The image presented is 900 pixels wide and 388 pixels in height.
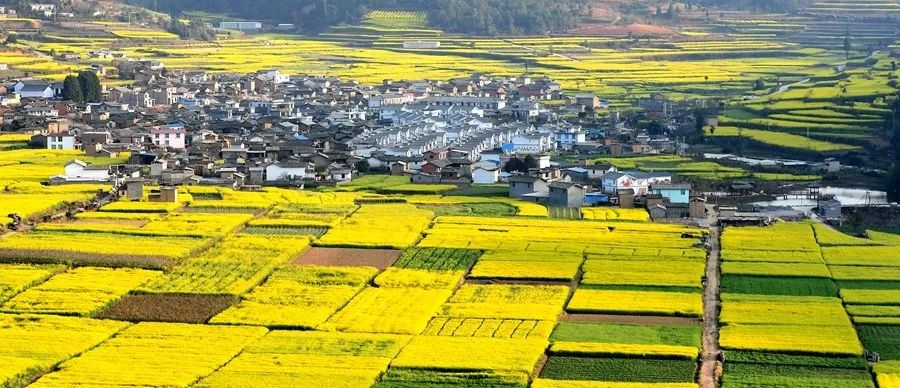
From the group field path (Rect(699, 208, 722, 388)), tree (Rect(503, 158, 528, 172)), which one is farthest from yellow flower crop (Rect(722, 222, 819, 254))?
tree (Rect(503, 158, 528, 172))

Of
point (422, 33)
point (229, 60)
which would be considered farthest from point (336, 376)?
point (422, 33)

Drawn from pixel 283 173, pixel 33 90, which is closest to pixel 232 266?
pixel 283 173

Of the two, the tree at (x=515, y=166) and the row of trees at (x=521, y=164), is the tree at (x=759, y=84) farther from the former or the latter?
the tree at (x=515, y=166)

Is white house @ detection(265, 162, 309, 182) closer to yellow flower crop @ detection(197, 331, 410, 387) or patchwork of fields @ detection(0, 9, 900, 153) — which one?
patchwork of fields @ detection(0, 9, 900, 153)

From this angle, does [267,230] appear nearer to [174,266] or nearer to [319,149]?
[174,266]

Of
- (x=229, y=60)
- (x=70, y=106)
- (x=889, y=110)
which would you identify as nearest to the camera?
(x=889, y=110)
